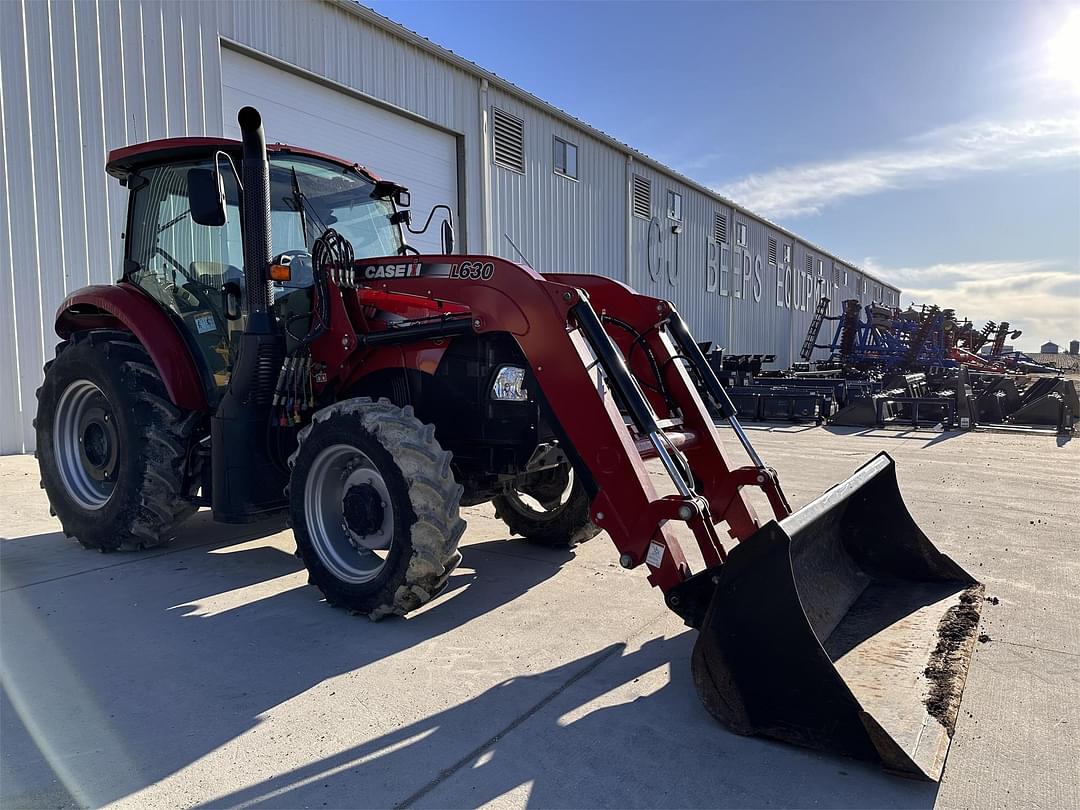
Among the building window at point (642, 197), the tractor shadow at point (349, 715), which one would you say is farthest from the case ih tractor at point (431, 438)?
the building window at point (642, 197)

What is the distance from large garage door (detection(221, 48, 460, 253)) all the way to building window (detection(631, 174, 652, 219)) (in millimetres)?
7697

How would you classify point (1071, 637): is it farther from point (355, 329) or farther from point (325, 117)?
point (325, 117)

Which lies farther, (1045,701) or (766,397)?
(766,397)

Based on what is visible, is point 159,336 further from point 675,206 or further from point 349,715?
point 675,206

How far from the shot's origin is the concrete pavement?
2396 mm

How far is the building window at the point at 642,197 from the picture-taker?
66.4 feet

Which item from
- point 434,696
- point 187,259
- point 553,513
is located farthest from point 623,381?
point 187,259

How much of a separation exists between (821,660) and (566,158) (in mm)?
16207

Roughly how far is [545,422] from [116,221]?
317 inches

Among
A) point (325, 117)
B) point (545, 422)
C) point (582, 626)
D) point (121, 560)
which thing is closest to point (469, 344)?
point (545, 422)

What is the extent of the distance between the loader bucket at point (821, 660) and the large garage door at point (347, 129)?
844cm

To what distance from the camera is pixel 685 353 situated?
4.24 meters

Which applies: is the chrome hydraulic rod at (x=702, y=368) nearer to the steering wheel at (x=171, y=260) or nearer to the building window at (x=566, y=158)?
the steering wheel at (x=171, y=260)

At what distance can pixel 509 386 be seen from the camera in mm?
3947
